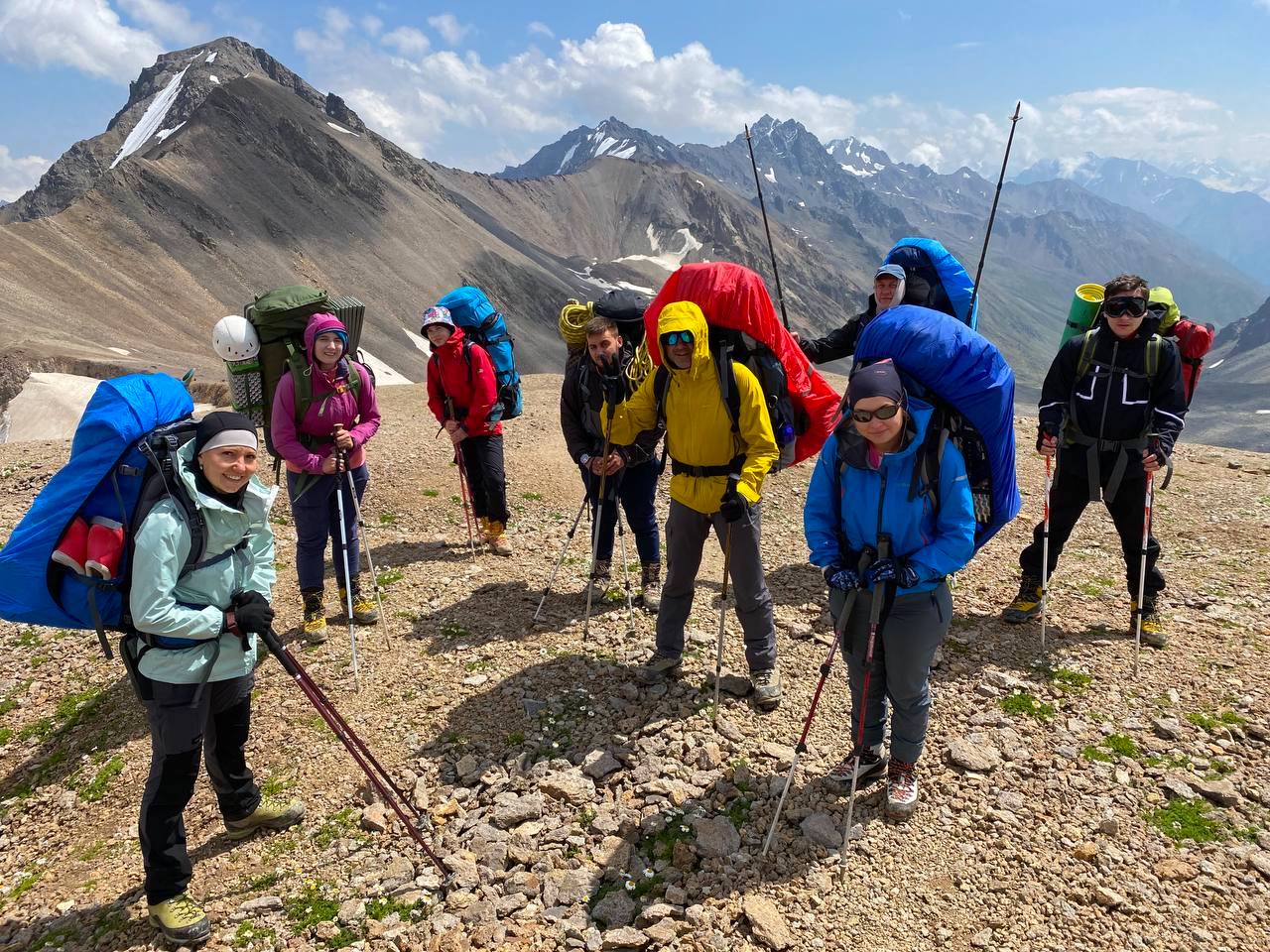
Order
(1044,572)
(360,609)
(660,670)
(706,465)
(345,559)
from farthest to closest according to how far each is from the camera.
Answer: (360,609) → (345,559) → (1044,572) → (660,670) → (706,465)

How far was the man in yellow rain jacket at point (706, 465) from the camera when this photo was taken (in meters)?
5.67

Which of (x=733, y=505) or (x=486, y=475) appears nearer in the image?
(x=733, y=505)

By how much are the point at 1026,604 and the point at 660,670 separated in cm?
426

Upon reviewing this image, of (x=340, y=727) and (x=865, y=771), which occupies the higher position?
(x=340, y=727)

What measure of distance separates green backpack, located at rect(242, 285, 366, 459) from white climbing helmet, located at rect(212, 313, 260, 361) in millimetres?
100

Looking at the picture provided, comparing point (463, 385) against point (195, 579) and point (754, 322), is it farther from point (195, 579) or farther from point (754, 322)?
point (195, 579)

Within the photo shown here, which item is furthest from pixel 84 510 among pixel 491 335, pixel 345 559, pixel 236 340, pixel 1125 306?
pixel 1125 306

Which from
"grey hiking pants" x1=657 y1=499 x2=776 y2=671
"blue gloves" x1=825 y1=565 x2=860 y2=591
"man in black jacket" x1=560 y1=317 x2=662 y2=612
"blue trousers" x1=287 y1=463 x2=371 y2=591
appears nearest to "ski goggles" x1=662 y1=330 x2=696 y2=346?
"grey hiking pants" x1=657 y1=499 x2=776 y2=671

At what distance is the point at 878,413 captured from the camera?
4211 mm

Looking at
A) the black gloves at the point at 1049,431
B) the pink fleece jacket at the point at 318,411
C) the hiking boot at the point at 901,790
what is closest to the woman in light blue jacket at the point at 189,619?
the pink fleece jacket at the point at 318,411

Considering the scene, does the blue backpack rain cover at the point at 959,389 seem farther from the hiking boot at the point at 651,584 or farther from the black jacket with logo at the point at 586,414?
the hiking boot at the point at 651,584

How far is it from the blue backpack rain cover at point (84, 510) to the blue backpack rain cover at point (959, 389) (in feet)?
14.8

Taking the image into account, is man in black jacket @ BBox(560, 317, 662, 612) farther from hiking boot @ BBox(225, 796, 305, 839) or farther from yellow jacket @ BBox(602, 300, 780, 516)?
hiking boot @ BBox(225, 796, 305, 839)

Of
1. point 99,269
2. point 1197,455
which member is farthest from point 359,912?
point 99,269
